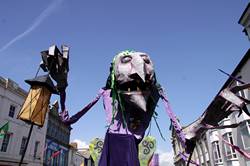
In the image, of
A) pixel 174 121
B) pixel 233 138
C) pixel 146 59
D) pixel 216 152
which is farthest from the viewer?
pixel 216 152

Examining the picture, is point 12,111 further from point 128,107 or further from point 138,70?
point 138,70

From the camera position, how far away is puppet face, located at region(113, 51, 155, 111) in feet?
8.45

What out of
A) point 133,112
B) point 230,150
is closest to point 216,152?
point 230,150

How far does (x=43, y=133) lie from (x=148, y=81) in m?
21.4

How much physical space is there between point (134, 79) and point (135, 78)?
0.7 inches

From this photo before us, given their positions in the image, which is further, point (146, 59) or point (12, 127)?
point (12, 127)

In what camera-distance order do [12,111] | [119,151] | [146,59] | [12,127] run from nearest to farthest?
[119,151]
[146,59]
[12,127]
[12,111]

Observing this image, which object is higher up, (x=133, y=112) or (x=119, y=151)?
(x=133, y=112)

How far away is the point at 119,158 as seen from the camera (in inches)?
95.8

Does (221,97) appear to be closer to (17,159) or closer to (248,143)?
(248,143)

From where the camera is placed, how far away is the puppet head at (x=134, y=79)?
2.58m

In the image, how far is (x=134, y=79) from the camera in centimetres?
260

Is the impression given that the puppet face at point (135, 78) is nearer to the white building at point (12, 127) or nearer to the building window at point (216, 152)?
the white building at point (12, 127)

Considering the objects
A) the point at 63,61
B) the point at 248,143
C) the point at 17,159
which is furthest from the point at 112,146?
the point at 17,159
